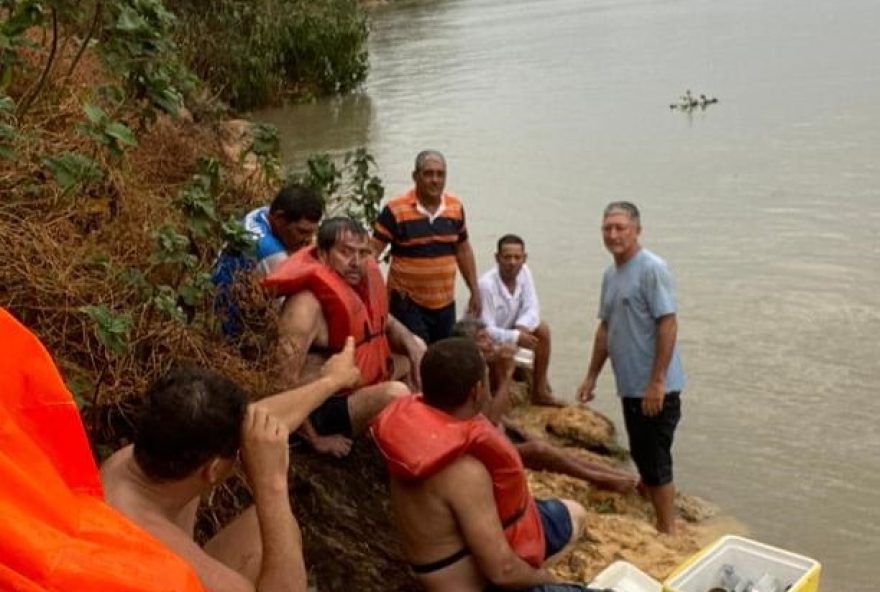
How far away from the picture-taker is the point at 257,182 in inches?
265

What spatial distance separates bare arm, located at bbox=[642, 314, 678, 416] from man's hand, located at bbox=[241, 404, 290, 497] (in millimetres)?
2917

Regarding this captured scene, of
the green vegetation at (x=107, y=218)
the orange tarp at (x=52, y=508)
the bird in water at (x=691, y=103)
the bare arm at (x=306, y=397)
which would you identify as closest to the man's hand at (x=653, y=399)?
the green vegetation at (x=107, y=218)

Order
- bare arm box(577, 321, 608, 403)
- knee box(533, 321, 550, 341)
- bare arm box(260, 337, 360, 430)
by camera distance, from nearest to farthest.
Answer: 1. bare arm box(260, 337, 360, 430)
2. bare arm box(577, 321, 608, 403)
3. knee box(533, 321, 550, 341)

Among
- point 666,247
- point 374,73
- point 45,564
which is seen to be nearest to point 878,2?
point 374,73

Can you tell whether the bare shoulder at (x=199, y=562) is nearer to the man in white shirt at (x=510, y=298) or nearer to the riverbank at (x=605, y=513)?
the riverbank at (x=605, y=513)

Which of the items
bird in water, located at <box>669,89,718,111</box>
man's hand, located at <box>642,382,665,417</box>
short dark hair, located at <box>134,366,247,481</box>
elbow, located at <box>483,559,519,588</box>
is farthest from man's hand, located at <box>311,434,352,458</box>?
bird in water, located at <box>669,89,718,111</box>

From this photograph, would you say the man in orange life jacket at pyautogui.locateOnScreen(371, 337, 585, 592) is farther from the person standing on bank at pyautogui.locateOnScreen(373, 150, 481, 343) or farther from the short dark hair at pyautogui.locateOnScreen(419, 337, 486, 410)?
the person standing on bank at pyautogui.locateOnScreen(373, 150, 481, 343)

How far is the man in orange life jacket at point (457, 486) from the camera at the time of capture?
366 cm

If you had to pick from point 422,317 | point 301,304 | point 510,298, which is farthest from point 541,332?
point 301,304

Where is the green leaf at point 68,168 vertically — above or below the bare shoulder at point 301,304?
above

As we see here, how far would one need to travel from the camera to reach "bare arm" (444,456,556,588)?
3.65 metres

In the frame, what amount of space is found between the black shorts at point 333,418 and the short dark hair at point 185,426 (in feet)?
5.28

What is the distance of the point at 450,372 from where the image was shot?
376 cm

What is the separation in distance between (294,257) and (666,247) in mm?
7575
